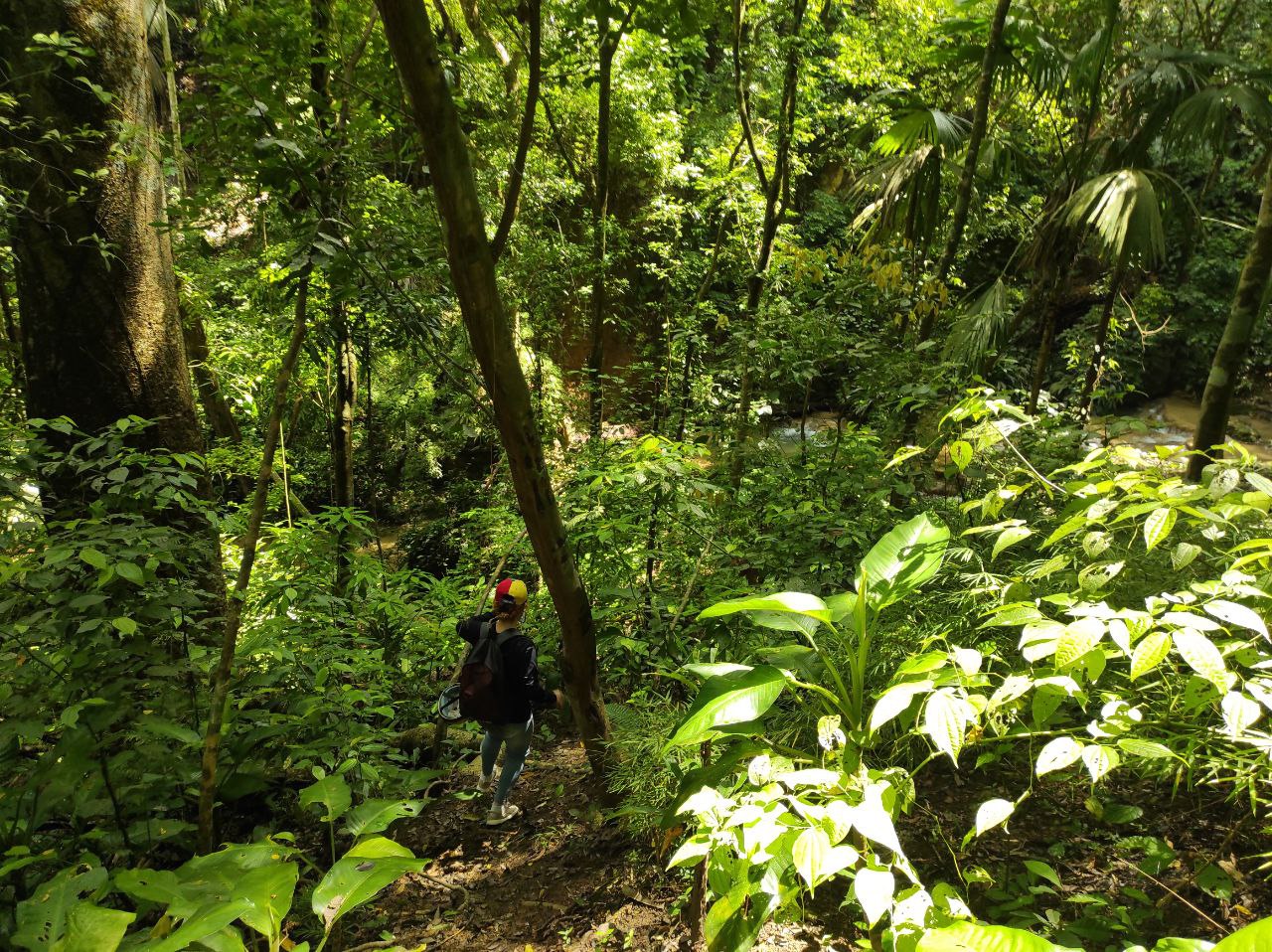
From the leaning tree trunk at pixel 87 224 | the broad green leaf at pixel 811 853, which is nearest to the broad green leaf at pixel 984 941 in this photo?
the broad green leaf at pixel 811 853

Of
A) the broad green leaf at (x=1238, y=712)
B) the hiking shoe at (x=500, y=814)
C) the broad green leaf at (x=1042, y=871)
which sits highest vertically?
the broad green leaf at (x=1238, y=712)

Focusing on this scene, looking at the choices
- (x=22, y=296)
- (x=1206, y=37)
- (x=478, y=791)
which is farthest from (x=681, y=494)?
(x=1206, y=37)

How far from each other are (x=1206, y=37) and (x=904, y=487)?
6.00 metres

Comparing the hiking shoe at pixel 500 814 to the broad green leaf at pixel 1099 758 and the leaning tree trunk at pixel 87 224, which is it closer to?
the leaning tree trunk at pixel 87 224

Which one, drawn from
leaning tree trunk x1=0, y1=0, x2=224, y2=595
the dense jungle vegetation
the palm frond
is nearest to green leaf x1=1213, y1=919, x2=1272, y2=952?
the dense jungle vegetation

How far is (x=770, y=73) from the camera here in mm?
7895

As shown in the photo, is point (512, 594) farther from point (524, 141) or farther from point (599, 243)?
point (599, 243)

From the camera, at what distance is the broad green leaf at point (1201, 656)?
1.10m

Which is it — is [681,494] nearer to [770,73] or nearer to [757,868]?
[757,868]

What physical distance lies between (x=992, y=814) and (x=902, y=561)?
90 centimetres

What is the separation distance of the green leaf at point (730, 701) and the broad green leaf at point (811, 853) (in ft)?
1.32

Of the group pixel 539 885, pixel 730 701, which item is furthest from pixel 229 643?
pixel 539 885

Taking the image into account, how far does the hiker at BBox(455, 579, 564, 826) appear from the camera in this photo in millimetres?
3451

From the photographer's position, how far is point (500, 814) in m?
3.56
